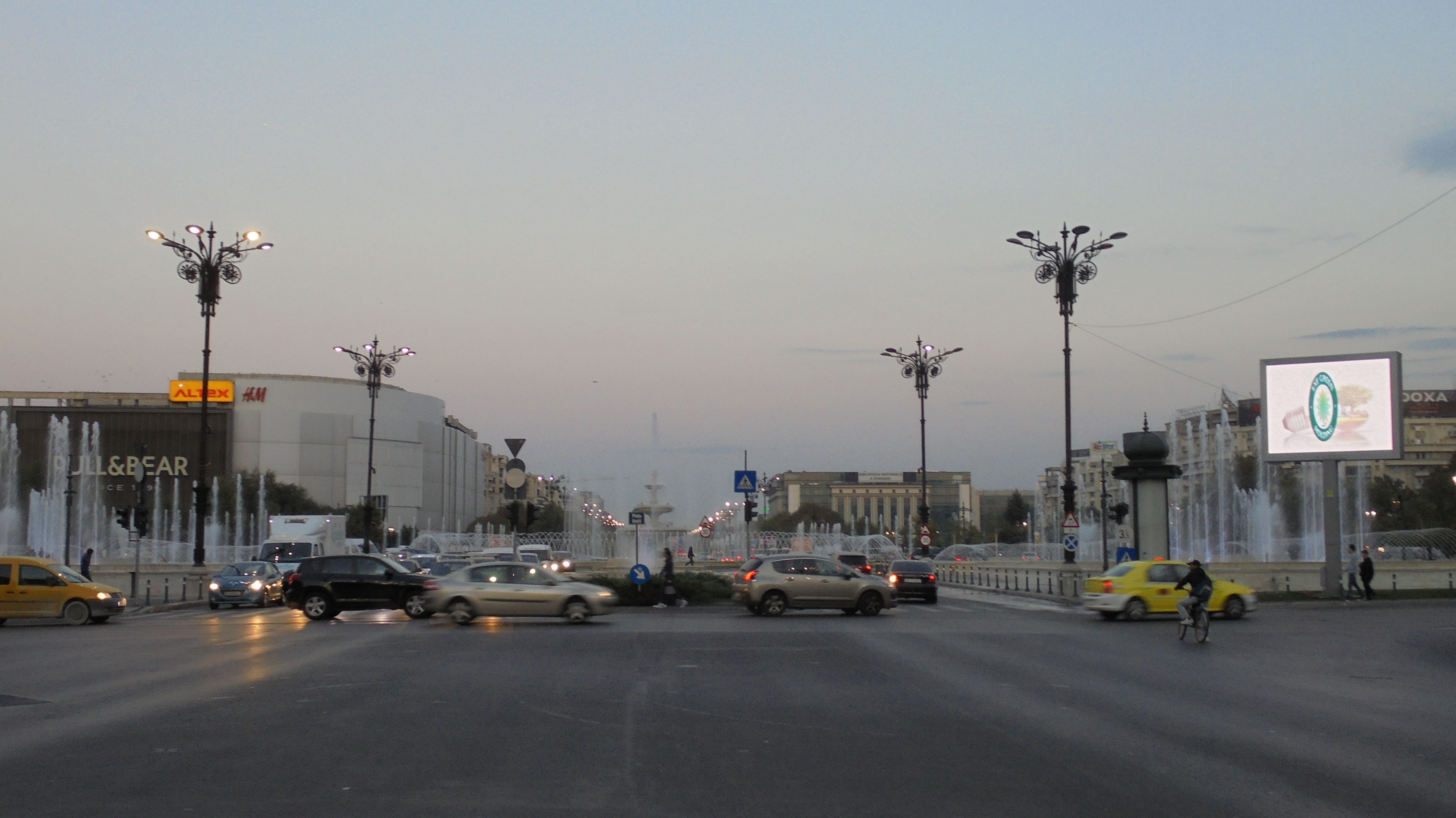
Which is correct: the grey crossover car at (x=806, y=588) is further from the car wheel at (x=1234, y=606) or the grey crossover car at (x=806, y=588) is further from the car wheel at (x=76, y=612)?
the car wheel at (x=76, y=612)

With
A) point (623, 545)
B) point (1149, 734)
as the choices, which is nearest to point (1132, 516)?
point (1149, 734)

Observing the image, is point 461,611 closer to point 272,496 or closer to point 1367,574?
point 1367,574

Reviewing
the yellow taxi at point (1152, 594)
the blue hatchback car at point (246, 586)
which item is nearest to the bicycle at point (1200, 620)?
the yellow taxi at point (1152, 594)

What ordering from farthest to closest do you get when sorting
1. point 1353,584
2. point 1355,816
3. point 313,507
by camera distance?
point 313,507 < point 1353,584 < point 1355,816

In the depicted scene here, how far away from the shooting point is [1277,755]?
9.44 metres

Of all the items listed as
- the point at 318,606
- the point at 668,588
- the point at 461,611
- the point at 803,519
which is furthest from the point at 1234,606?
the point at 803,519

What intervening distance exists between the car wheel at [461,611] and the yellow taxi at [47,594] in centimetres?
797

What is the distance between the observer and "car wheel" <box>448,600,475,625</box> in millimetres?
25297

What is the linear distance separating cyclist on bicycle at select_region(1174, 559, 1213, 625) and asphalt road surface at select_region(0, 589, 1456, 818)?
0.66 m

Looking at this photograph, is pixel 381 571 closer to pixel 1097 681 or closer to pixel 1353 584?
pixel 1097 681

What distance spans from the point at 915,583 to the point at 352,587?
15.6 m

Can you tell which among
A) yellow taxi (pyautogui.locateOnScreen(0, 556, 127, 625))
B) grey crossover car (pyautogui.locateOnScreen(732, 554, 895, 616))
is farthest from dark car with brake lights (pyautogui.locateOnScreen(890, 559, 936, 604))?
yellow taxi (pyautogui.locateOnScreen(0, 556, 127, 625))

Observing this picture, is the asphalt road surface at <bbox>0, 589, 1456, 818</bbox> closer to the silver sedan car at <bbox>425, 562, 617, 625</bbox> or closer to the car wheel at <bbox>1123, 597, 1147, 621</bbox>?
the silver sedan car at <bbox>425, 562, 617, 625</bbox>

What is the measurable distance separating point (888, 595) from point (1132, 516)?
41.8 ft
